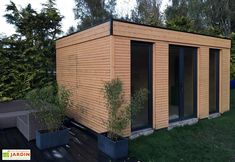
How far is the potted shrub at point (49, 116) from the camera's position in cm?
443

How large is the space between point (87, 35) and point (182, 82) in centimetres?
281

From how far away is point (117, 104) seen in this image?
163 inches

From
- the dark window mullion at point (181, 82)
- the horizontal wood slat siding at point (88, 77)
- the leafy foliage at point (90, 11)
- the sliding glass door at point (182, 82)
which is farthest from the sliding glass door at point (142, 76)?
the leafy foliage at point (90, 11)

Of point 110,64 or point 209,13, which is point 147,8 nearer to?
point 209,13

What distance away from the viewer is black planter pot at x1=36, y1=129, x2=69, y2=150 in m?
4.38

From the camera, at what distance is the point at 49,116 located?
441cm

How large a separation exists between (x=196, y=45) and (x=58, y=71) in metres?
4.32

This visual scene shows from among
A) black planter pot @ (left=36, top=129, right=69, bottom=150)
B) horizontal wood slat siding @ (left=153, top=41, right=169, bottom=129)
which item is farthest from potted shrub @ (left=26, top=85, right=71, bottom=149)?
horizontal wood slat siding @ (left=153, top=41, right=169, bottom=129)

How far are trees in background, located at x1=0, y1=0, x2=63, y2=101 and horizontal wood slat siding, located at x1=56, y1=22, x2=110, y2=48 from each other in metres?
0.92

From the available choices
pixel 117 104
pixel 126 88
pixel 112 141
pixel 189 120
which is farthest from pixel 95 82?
pixel 189 120

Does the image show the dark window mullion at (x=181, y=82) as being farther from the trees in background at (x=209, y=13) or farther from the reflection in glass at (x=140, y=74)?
the trees in background at (x=209, y=13)

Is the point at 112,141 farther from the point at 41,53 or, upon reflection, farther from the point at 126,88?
the point at 41,53

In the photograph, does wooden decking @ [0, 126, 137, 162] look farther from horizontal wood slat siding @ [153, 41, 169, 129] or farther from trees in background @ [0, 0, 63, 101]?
trees in background @ [0, 0, 63, 101]

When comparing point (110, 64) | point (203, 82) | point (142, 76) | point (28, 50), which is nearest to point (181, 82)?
point (203, 82)
